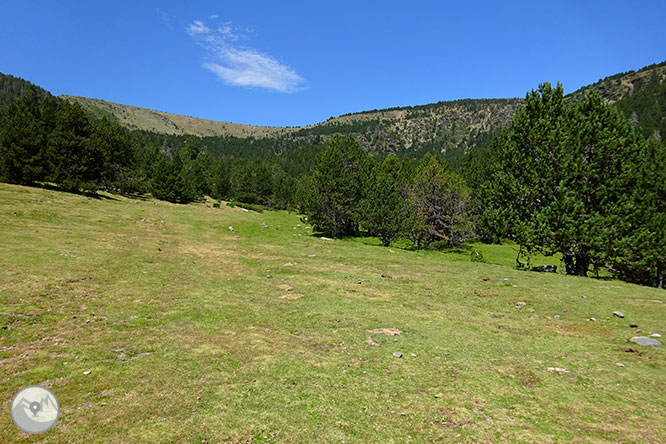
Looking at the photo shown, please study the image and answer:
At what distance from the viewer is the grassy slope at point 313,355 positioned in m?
6.07

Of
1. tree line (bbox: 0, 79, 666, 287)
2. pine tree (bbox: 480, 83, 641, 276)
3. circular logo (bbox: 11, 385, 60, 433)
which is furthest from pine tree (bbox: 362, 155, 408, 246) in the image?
circular logo (bbox: 11, 385, 60, 433)

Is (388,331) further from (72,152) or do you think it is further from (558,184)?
(72,152)

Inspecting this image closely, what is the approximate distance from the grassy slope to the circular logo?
57 cm

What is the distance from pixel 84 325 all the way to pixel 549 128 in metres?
30.7

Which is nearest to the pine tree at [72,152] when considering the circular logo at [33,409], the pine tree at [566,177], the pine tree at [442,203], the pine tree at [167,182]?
the pine tree at [167,182]

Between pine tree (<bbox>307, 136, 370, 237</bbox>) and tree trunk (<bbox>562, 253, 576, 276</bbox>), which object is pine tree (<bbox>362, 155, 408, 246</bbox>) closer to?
pine tree (<bbox>307, 136, 370, 237</bbox>)

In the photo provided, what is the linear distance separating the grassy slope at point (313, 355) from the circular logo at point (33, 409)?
1.89 feet

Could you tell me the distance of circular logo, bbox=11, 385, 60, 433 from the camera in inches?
180

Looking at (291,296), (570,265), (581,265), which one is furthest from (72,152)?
(581,265)

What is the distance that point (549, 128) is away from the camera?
84.4 ft

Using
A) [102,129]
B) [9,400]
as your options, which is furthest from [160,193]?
[9,400]

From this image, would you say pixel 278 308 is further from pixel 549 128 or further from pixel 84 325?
pixel 549 128

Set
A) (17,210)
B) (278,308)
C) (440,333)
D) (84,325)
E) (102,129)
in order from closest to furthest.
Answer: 1. (84,325)
2. (440,333)
3. (278,308)
4. (17,210)
5. (102,129)

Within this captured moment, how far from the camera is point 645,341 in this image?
10.7 metres
